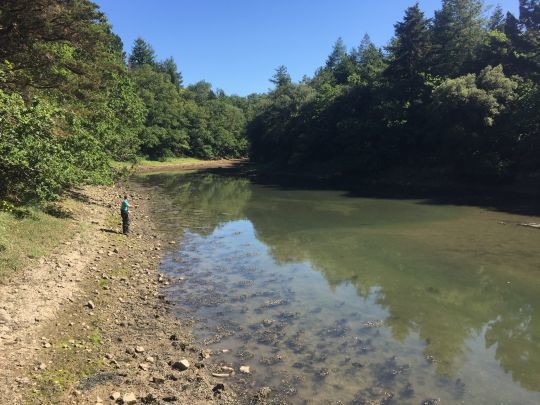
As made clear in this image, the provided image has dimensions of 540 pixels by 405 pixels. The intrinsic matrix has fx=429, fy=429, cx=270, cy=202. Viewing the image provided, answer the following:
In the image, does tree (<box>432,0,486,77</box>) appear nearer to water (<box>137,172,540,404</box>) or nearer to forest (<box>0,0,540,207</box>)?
forest (<box>0,0,540,207</box>)

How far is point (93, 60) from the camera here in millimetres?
31891

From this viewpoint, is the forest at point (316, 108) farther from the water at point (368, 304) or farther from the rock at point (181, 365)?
the rock at point (181, 365)

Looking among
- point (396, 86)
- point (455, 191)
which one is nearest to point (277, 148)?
point (396, 86)

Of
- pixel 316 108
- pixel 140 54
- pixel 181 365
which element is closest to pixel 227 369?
pixel 181 365

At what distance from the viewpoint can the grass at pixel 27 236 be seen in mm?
12883

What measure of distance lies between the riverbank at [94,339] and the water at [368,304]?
87 cm

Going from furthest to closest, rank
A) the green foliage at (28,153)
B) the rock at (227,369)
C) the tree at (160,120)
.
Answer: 1. the tree at (160,120)
2. the green foliage at (28,153)
3. the rock at (227,369)

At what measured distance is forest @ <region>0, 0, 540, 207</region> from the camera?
1881 centimetres

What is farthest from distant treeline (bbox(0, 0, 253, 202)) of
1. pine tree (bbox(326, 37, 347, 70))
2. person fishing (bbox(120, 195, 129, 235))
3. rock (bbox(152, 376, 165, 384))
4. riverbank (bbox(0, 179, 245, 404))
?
pine tree (bbox(326, 37, 347, 70))

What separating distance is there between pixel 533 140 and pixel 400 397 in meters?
44.4

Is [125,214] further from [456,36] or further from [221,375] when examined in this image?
[456,36]

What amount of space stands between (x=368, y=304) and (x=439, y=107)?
133 ft

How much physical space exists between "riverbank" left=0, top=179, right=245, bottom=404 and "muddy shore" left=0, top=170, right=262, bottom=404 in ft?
0.06

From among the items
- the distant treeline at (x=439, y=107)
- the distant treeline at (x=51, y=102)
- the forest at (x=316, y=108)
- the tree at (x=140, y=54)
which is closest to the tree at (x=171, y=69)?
the tree at (x=140, y=54)
